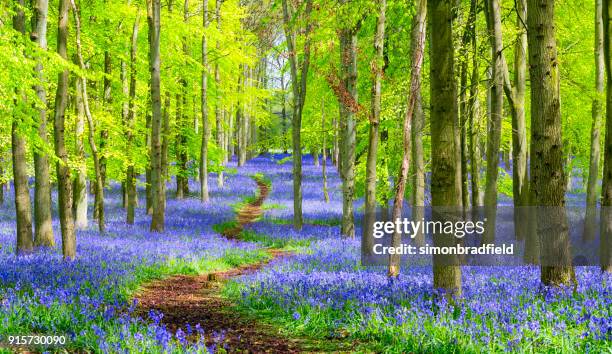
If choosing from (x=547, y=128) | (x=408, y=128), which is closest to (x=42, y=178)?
(x=408, y=128)

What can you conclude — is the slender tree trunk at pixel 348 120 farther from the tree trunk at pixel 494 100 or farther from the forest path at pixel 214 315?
the forest path at pixel 214 315

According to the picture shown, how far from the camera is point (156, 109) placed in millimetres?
15766

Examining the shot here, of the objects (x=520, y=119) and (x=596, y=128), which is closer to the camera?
(x=520, y=119)

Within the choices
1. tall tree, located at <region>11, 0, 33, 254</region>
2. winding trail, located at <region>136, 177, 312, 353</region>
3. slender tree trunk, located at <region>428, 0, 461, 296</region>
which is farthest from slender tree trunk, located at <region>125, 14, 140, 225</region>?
slender tree trunk, located at <region>428, 0, 461, 296</region>

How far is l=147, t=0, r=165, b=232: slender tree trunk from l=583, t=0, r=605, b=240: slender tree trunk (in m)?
11.5

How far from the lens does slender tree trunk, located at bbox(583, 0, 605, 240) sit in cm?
1280

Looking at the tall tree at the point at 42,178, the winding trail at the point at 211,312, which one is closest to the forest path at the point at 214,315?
the winding trail at the point at 211,312

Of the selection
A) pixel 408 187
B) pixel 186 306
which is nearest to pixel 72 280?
pixel 186 306

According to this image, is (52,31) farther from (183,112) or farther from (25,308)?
(25,308)

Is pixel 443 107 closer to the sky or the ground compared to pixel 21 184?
closer to the sky

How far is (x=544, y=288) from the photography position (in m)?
6.55

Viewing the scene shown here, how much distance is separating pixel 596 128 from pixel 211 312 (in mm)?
11978

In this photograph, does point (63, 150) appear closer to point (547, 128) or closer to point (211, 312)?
point (211, 312)

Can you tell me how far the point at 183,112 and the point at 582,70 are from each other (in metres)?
17.8
